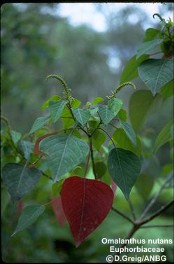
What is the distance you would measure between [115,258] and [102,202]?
26cm

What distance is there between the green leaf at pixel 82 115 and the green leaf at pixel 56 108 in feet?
0.06

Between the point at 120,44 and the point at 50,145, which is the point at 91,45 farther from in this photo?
the point at 50,145

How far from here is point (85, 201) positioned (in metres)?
0.56

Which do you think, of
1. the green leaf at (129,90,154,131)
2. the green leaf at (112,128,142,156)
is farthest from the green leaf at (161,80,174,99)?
the green leaf at (112,128,142,156)

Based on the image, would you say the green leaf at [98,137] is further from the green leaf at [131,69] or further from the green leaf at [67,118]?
the green leaf at [131,69]

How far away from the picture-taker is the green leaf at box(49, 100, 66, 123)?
52cm

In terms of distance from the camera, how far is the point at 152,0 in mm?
681

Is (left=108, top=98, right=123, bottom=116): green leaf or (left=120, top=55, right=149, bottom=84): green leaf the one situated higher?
(left=120, top=55, right=149, bottom=84): green leaf

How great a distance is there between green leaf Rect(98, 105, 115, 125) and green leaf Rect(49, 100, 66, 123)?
5 centimetres

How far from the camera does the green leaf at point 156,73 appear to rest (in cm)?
58

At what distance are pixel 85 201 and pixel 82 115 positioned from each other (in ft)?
0.41

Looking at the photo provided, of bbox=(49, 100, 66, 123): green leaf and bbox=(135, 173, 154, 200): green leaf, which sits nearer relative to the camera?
bbox=(49, 100, 66, 123): green leaf

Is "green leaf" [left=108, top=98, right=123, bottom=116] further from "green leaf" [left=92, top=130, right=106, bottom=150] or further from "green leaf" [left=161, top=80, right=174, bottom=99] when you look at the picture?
"green leaf" [left=161, top=80, right=174, bottom=99]

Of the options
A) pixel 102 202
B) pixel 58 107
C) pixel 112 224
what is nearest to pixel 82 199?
pixel 102 202
